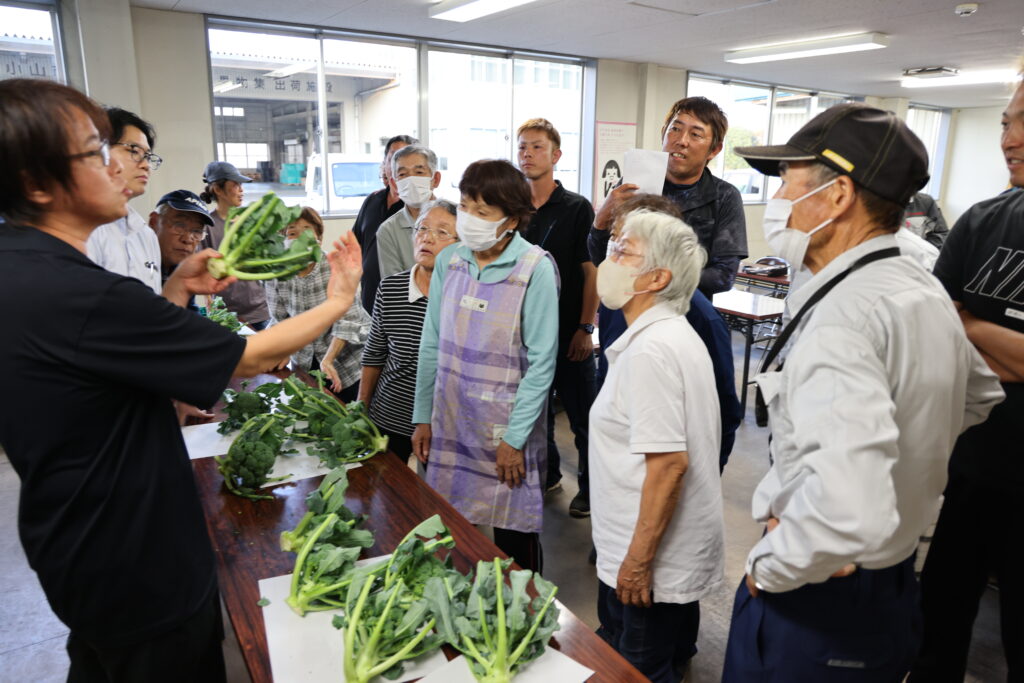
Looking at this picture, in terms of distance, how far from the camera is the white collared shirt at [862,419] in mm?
988

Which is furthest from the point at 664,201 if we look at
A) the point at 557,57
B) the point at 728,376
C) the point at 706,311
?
the point at 557,57

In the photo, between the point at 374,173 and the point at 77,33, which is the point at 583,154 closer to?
the point at 374,173

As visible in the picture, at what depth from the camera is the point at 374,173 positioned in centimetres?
675

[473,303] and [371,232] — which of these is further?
[371,232]

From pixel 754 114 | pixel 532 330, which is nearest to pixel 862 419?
pixel 532 330

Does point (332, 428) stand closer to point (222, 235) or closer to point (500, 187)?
point (500, 187)

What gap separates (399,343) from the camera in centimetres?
Answer: 239

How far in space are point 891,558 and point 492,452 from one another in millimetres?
1218

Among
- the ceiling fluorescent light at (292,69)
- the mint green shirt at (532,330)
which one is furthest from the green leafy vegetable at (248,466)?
the ceiling fluorescent light at (292,69)

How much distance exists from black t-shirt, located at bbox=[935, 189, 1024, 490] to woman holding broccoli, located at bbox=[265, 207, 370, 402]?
214 cm

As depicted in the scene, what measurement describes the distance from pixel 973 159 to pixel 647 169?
13.8 metres

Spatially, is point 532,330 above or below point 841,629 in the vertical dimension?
above

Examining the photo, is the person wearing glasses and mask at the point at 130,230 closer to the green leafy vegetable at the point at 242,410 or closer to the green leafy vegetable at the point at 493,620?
the green leafy vegetable at the point at 242,410

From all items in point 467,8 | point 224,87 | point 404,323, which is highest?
point 467,8
